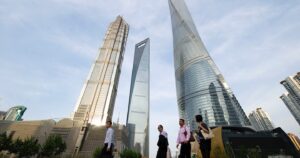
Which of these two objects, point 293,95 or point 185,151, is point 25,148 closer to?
point 185,151

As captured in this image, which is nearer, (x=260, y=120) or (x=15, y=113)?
(x=15, y=113)

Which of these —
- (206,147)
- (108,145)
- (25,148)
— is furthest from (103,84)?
(206,147)

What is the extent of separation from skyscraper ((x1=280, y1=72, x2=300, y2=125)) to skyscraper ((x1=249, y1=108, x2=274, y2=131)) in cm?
1989

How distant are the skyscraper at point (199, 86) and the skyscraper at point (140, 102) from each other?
3109 cm

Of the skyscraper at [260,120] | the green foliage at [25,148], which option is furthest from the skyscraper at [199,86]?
the green foliage at [25,148]

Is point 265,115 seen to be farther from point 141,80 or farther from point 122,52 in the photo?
point 122,52

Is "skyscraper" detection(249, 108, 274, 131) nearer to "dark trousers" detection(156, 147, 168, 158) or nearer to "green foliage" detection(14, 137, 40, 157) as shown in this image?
"green foliage" detection(14, 137, 40, 157)

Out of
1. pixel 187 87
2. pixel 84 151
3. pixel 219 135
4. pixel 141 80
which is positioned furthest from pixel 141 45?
pixel 219 135

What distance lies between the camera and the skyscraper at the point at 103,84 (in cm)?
9229

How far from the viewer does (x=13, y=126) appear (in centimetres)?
7850

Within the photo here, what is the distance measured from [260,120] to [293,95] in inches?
1424

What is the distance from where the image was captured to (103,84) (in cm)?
10206

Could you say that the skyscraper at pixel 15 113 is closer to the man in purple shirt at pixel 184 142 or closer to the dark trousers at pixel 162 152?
the dark trousers at pixel 162 152

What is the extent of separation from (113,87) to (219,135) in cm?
8952
